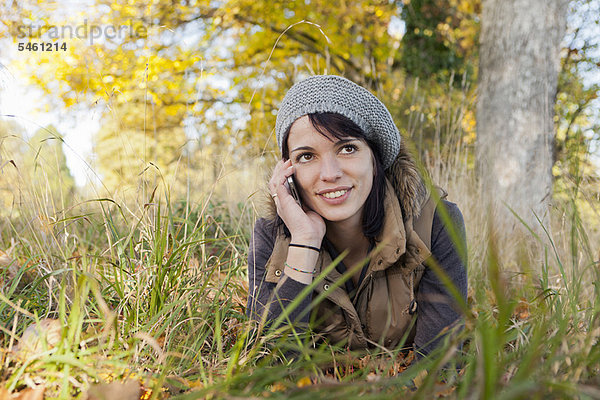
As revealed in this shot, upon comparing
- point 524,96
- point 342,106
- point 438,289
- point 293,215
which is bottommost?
point 438,289

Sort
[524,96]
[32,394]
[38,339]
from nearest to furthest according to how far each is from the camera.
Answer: [32,394] < [38,339] < [524,96]

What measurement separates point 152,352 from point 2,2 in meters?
3.19

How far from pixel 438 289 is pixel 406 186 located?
50 centimetres

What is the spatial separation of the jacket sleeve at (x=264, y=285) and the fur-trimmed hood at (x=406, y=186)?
4.7 inches

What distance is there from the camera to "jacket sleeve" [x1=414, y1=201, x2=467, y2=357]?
1983mm

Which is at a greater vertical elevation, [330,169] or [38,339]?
[330,169]

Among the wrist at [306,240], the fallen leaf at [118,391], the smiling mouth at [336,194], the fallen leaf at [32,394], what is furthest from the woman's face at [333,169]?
the fallen leaf at [32,394]

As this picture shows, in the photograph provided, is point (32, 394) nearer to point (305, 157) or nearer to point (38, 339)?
point (38, 339)

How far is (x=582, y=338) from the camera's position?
1049mm

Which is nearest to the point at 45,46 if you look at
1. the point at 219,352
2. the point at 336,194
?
the point at 336,194

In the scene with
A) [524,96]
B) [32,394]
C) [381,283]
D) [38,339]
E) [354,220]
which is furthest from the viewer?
[524,96]

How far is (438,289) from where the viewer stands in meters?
2.02

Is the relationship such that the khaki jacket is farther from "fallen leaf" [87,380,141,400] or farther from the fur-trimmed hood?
"fallen leaf" [87,380,141,400]

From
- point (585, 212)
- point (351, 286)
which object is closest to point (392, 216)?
point (351, 286)
